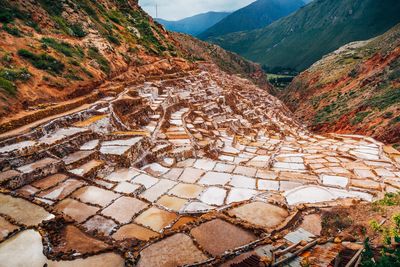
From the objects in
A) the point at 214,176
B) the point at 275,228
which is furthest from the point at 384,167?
the point at 275,228

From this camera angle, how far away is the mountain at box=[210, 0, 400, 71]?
89.4 m

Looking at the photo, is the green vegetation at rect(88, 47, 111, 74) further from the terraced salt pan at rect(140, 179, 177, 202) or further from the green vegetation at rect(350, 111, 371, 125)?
the green vegetation at rect(350, 111, 371, 125)

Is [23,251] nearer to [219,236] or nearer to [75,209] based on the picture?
[75,209]

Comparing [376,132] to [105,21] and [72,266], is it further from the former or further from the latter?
[105,21]

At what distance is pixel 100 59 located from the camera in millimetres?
17047

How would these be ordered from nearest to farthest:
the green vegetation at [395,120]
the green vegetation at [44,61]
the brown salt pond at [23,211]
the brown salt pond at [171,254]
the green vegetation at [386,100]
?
the brown salt pond at [171,254] < the brown salt pond at [23,211] < the green vegetation at [44,61] < the green vegetation at [395,120] < the green vegetation at [386,100]

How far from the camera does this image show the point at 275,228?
18.3 ft

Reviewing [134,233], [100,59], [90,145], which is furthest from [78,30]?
[134,233]

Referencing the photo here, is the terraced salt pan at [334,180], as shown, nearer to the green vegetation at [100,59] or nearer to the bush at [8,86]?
the bush at [8,86]

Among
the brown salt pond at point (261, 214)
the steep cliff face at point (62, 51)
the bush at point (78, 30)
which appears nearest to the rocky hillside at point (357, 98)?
the brown salt pond at point (261, 214)

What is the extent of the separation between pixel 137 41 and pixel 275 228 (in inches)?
887

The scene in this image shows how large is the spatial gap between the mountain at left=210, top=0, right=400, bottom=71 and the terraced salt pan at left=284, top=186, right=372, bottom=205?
9012cm

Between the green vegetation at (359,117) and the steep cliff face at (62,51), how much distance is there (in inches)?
569

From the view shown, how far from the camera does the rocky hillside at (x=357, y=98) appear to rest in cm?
1992
